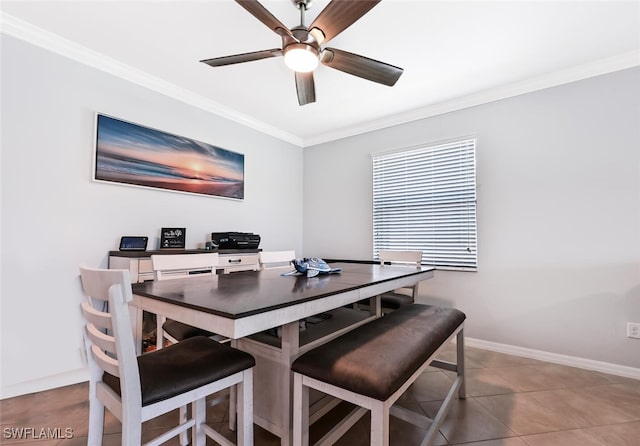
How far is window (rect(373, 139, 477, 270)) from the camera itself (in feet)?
10.1

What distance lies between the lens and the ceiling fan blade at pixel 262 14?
145 cm

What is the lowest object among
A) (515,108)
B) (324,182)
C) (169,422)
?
(169,422)

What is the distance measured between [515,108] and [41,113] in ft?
13.3

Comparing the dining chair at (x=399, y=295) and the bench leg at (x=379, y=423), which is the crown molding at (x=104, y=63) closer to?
the dining chair at (x=399, y=295)

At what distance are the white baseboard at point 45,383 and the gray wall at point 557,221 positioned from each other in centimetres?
323

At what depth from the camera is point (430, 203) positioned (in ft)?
10.9

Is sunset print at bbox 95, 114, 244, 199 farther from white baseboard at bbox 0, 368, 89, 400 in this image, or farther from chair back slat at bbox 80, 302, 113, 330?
chair back slat at bbox 80, 302, 113, 330

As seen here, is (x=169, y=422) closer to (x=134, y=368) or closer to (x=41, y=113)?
(x=134, y=368)

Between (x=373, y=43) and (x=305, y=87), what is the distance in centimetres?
64

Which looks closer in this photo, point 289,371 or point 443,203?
point 289,371

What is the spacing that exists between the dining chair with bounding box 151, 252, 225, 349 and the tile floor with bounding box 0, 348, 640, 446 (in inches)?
19.1

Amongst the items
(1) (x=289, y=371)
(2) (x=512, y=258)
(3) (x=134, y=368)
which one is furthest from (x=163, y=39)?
(2) (x=512, y=258)

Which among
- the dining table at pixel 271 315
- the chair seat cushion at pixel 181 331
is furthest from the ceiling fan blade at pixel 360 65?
the chair seat cushion at pixel 181 331

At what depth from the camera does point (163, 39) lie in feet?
7.29
